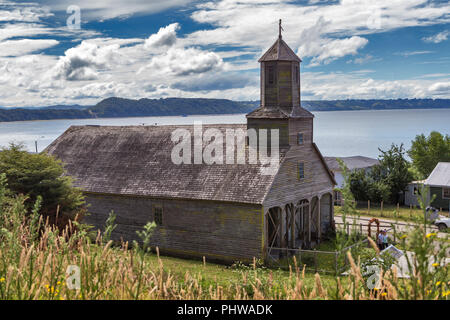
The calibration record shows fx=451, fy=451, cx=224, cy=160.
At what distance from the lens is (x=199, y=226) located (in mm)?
27203

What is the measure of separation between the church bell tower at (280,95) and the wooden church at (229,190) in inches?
2.5

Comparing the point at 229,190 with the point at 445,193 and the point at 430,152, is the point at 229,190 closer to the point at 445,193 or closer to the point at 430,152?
the point at 445,193

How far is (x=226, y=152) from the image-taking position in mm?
29234

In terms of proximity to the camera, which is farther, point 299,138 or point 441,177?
point 441,177

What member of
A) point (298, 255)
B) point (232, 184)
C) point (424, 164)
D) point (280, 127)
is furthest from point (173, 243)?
point (424, 164)

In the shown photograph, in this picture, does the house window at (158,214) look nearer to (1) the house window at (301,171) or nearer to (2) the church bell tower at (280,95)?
(2) the church bell tower at (280,95)

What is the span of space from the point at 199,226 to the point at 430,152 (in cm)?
4487

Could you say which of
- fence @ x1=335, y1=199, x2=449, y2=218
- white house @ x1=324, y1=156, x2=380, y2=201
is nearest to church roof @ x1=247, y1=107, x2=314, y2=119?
fence @ x1=335, y1=199, x2=449, y2=218

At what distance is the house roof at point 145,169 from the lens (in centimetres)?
2672

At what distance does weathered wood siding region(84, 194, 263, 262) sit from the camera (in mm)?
25516

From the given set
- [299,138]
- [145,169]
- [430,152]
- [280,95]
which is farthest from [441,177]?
[145,169]

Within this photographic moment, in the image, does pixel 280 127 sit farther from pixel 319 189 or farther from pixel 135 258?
pixel 135 258

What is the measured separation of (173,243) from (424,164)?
4495 cm

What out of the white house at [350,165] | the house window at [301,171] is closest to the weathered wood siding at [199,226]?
the house window at [301,171]
